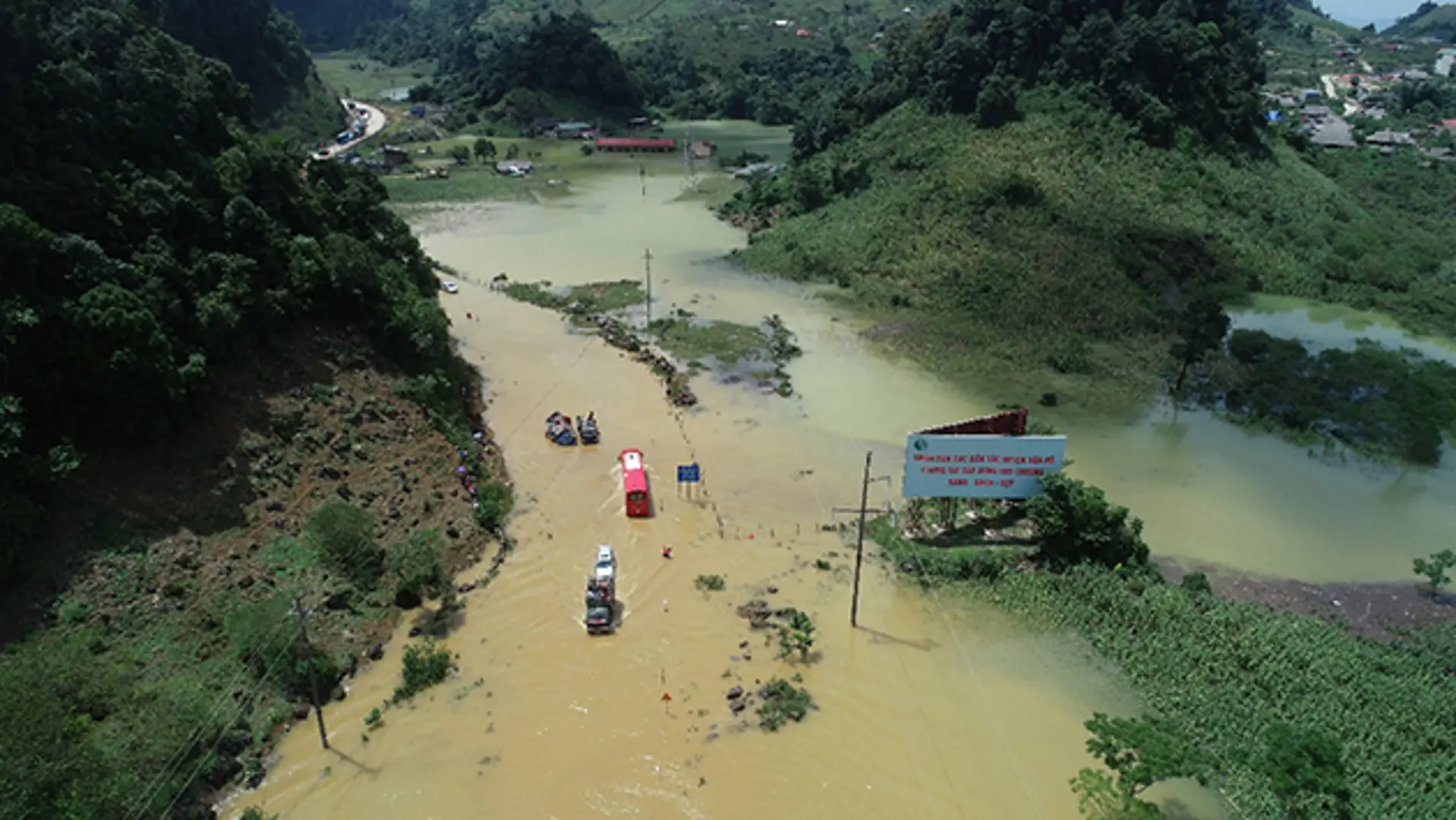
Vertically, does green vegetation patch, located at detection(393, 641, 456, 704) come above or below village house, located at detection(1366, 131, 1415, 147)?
below

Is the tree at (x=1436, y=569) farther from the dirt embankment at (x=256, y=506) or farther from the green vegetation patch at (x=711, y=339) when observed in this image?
the dirt embankment at (x=256, y=506)

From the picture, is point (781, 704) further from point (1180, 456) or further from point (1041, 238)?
point (1041, 238)

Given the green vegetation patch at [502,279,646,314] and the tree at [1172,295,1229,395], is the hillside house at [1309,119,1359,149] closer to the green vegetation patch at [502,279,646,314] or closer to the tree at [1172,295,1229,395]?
the tree at [1172,295,1229,395]

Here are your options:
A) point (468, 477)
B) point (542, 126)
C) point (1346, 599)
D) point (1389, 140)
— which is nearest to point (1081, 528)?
point (1346, 599)

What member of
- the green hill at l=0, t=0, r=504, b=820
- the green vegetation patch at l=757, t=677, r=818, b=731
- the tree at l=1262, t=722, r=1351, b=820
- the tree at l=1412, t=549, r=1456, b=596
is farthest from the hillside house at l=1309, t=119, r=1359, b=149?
the green hill at l=0, t=0, r=504, b=820

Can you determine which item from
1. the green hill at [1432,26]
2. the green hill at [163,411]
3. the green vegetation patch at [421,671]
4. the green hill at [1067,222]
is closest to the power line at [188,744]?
the green hill at [163,411]

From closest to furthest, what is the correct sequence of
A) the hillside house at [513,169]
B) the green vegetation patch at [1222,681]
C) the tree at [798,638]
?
the green vegetation patch at [1222,681]
the tree at [798,638]
the hillside house at [513,169]
